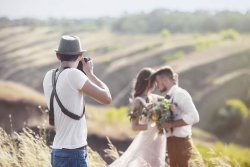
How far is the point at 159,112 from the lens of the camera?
4.35 metres

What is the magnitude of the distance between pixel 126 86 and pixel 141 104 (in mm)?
45391

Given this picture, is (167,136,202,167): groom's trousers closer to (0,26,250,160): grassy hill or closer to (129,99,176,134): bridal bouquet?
(129,99,176,134): bridal bouquet

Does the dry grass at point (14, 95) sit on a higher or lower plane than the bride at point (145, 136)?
lower

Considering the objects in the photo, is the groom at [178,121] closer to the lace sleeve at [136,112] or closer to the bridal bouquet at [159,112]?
the bridal bouquet at [159,112]

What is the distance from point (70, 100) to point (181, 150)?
150 cm

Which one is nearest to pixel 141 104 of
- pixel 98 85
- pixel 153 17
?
pixel 98 85

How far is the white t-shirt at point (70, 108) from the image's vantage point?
3.06 m

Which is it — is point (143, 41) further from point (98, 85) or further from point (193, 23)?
point (98, 85)

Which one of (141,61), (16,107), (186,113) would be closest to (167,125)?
(186,113)

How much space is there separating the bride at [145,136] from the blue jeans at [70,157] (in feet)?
4.79

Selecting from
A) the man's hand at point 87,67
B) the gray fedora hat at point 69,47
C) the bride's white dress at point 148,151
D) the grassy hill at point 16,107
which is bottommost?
the grassy hill at point 16,107

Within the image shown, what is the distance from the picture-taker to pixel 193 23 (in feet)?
175

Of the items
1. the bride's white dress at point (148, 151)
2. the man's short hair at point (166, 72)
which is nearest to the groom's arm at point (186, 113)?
the man's short hair at point (166, 72)

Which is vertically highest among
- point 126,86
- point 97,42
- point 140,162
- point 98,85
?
point 98,85
